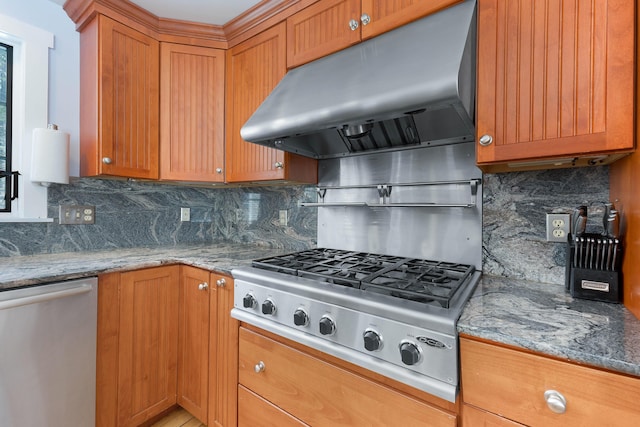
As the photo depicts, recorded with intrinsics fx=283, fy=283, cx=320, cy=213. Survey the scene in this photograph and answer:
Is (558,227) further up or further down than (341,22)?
further down

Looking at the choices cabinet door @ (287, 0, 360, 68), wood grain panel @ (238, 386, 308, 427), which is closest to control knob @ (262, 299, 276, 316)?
wood grain panel @ (238, 386, 308, 427)

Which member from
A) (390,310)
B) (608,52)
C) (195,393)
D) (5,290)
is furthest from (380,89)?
(195,393)

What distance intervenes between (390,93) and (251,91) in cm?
107

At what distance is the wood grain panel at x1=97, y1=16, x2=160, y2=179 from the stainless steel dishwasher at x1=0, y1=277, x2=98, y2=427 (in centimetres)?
75

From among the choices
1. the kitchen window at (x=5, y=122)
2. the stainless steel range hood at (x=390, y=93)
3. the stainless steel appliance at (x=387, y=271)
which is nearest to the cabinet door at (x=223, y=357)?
the stainless steel appliance at (x=387, y=271)

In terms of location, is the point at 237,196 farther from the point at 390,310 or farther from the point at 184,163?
the point at 390,310

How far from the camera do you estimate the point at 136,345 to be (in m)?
1.49

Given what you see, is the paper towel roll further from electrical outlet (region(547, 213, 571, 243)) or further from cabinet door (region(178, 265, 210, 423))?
electrical outlet (region(547, 213, 571, 243))

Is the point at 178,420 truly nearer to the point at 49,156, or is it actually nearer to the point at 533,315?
the point at 49,156

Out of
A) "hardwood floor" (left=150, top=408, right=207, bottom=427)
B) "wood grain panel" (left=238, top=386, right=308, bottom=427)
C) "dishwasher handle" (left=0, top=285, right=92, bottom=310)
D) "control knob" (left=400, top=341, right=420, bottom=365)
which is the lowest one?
"hardwood floor" (left=150, top=408, right=207, bottom=427)

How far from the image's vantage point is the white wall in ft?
5.72

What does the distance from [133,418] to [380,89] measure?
1.98m

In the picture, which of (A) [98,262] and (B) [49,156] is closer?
(A) [98,262]

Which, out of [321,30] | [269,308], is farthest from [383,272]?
[321,30]
